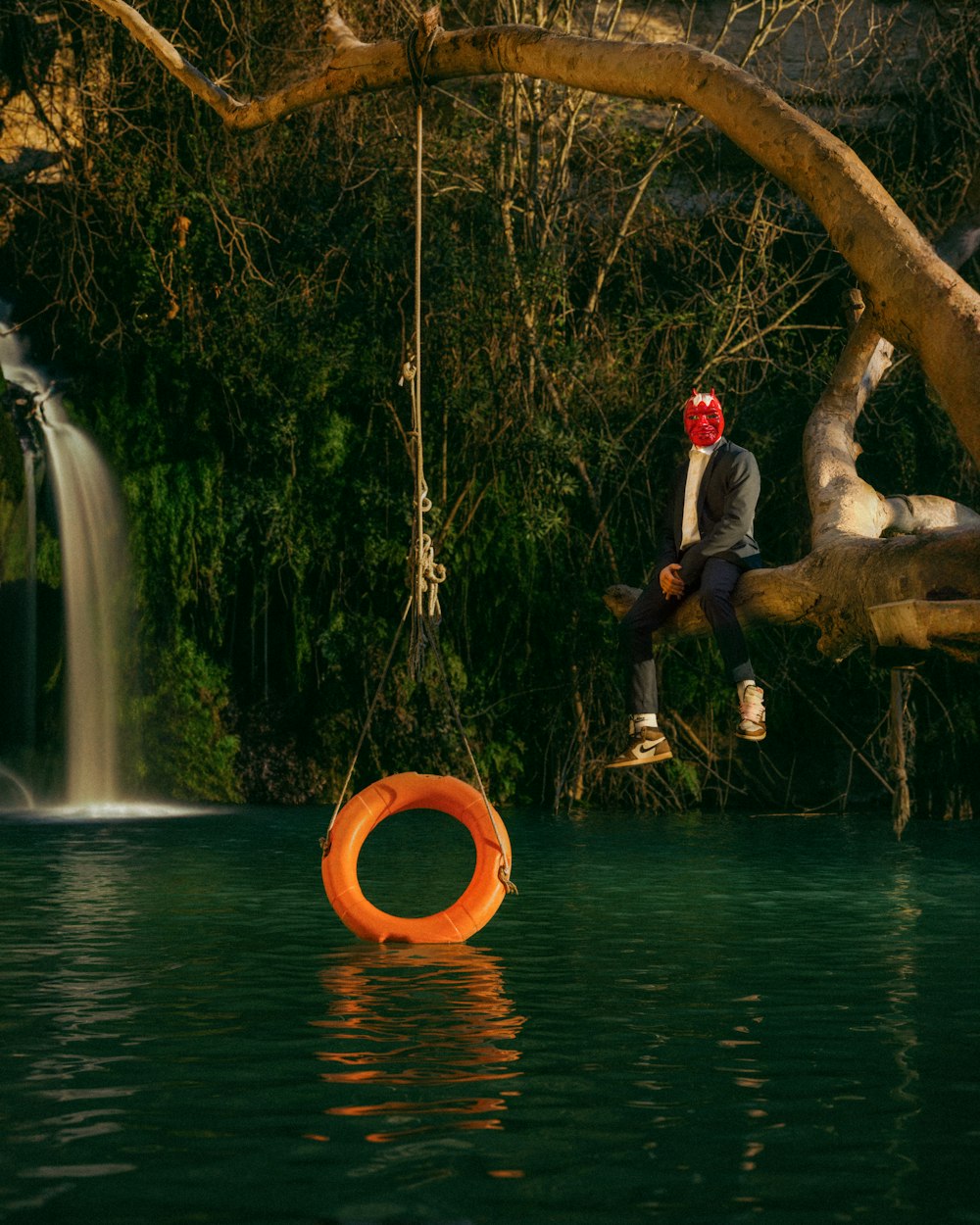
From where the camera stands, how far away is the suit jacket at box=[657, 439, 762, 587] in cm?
964

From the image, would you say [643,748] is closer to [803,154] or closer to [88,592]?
[803,154]

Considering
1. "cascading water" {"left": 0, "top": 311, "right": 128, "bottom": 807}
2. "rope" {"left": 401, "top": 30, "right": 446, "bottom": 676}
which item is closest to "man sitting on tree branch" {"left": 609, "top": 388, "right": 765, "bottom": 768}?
"rope" {"left": 401, "top": 30, "right": 446, "bottom": 676}

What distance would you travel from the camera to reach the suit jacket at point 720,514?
31.6ft

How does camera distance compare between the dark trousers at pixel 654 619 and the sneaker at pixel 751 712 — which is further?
the dark trousers at pixel 654 619

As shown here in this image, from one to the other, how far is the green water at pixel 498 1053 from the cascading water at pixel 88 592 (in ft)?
20.8

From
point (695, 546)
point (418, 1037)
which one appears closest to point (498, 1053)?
point (418, 1037)

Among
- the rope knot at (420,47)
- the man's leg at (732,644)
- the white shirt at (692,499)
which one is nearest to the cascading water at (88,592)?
the rope knot at (420,47)

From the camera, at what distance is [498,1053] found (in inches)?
237

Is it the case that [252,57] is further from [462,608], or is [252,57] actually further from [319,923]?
[319,923]

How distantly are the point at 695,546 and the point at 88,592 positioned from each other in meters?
9.23

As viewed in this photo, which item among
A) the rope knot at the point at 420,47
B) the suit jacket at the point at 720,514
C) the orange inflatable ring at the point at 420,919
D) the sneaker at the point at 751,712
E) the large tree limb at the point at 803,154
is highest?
the rope knot at the point at 420,47

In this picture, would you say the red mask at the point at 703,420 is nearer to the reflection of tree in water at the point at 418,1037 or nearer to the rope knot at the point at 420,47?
the rope knot at the point at 420,47

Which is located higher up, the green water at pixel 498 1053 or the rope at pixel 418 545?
the rope at pixel 418 545

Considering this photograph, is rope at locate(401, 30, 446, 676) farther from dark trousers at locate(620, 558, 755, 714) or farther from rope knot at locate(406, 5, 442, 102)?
dark trousers at locate(620, 558, 755, 714)
